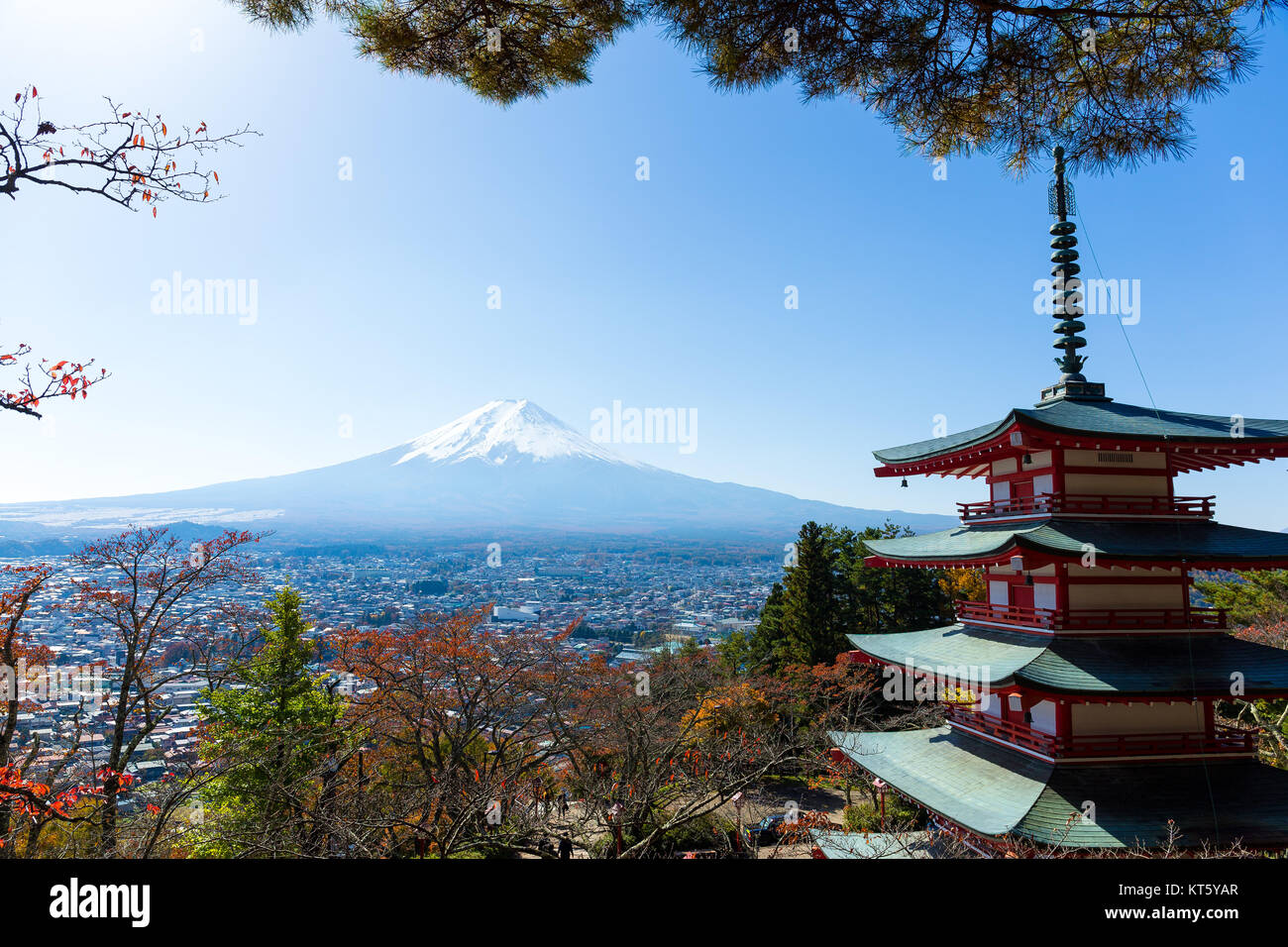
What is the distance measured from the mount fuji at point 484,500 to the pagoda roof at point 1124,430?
3933cm

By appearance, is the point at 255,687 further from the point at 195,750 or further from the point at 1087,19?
the point at 1087,19

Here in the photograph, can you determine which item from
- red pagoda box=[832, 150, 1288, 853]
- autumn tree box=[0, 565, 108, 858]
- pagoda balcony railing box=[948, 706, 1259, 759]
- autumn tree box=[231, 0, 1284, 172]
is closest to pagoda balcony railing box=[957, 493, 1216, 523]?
red pagoda box=[832, 150, 1288, 853]

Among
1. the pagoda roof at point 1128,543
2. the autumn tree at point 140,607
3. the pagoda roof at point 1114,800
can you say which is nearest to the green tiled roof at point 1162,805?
the pagoda roof at point 1114,800

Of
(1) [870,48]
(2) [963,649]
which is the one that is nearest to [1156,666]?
(2) [963,649]

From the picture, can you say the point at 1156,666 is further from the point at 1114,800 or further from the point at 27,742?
the point at 27,742

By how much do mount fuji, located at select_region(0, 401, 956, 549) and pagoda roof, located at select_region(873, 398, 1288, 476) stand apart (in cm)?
3933

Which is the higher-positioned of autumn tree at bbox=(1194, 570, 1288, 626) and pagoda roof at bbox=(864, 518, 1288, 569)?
pagoda roof at bbox=(864, 518, 1288, 569)

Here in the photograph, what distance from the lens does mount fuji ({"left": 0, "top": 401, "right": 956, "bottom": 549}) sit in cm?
4850

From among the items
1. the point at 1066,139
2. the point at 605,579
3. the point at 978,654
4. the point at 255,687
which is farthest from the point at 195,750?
the point at 605,579

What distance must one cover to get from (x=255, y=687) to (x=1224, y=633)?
14137 millimetres

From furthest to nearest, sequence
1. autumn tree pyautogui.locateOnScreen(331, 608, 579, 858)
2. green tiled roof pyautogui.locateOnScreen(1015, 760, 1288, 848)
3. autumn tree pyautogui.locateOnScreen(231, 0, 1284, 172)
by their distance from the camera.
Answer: autumn tree pyautogui.locateOnScreen(331, 608, 579, 858), green tiled roof pyautogui.locateOnScreen(1015, 760, 1288, 848), autumn tree pyautogui.locateOnScreen(231, 0, 1284, 172)

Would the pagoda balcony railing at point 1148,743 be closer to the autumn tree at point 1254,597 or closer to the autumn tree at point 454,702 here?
the autumn tree at point 454,702

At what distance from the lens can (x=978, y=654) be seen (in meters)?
6.90

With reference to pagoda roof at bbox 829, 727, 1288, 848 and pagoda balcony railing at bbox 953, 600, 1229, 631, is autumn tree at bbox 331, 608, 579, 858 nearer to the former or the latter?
pagoda roof at bbox 829, 727, 1288, 848
